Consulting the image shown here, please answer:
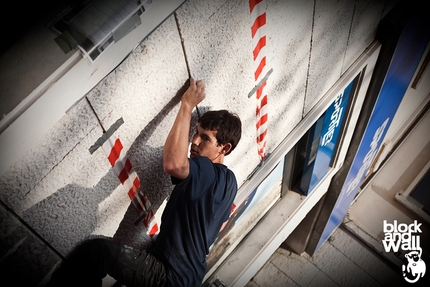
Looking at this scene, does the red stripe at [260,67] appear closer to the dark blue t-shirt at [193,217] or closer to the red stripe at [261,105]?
the red stripe at [261,105]

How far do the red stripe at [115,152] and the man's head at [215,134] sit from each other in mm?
544

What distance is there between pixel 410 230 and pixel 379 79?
15.3ft

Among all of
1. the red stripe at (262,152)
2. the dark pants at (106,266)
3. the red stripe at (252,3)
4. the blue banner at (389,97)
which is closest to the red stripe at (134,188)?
the dark pants at (106,266)

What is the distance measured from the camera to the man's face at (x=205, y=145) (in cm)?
205

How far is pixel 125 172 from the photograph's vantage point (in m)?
1.84

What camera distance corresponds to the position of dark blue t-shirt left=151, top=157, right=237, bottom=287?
6.52ft

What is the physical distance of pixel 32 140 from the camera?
4.24ft

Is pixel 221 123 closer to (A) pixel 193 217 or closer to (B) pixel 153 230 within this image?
(A) pixel 193 217

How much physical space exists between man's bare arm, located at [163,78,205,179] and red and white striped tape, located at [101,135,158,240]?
23cm

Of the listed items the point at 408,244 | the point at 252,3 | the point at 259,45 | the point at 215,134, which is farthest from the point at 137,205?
the point at 408,244

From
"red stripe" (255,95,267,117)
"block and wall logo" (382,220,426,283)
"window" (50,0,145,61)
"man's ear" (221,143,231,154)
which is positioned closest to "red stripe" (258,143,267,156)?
"red stripe" (255,95,267,117)

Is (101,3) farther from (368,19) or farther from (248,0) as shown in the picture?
(368,19)

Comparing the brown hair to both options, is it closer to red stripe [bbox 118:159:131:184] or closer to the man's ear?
the man's ear

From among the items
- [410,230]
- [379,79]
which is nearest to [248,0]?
[379,79]
